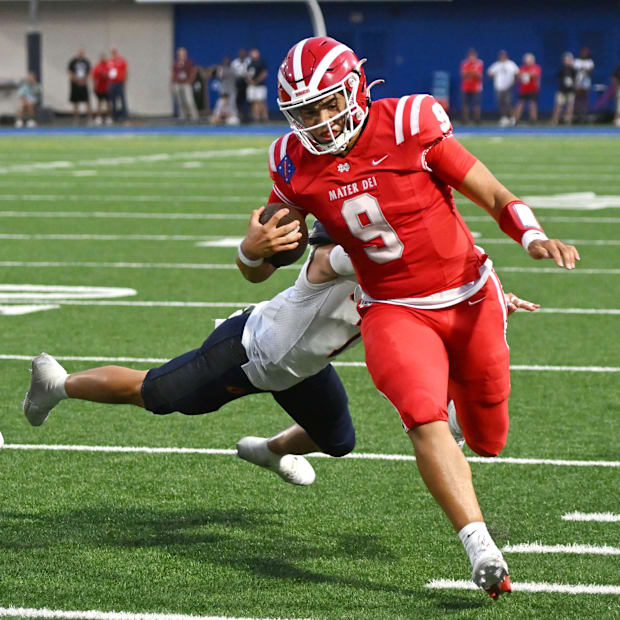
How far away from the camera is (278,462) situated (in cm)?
495

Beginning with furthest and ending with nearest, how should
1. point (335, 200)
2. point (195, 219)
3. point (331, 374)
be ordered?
point (195, 219)
point (331, 374)
point (335, 200)

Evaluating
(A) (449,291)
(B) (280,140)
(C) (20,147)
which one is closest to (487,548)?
(A) (449,291)

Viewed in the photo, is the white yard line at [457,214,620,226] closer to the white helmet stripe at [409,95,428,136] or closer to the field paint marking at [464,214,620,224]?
the field paint marking at [464,214,620,224]

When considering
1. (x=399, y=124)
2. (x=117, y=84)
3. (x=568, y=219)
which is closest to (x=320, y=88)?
(x=399, y=124)

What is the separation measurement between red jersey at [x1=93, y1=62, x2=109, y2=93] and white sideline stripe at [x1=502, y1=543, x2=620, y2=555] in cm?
3107

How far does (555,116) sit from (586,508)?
29629 millimetres

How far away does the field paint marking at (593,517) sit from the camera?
4.59 meters

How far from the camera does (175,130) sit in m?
33.3

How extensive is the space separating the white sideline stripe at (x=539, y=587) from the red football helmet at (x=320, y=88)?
1.32 m

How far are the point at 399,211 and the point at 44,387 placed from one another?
1453 millimetres

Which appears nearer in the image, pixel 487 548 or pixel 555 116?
pixel 487 548

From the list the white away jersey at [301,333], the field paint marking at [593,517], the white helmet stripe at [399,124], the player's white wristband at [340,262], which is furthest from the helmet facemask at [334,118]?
the field paint marking at [593,517]

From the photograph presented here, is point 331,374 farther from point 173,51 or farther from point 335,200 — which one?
point 173,51

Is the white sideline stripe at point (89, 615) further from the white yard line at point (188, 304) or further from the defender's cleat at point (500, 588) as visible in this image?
the white yard line at point (188, 304)
